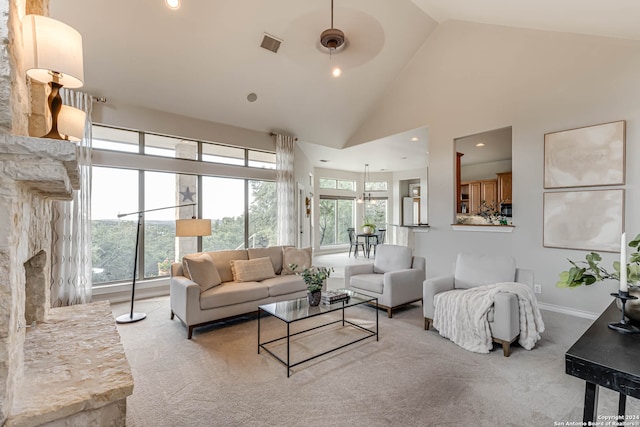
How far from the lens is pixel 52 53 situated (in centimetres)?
147

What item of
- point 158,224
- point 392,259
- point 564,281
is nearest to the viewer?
point 564,281

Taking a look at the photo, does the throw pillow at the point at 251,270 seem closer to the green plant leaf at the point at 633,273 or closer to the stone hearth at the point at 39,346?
the stone hearth at the point at 39,346

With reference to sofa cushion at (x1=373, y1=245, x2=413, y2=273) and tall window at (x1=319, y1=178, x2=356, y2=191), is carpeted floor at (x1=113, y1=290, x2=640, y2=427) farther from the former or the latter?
tall window at (x1=319, y1=178, x2=356, y2=191)

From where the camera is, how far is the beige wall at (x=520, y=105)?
140 inches

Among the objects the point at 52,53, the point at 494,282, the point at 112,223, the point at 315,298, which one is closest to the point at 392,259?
the point at 494,282

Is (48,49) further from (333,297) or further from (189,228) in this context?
(333,297)

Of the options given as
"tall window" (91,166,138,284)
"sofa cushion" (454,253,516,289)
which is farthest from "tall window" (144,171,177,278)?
"sofa cushion" (454,253,516,289)

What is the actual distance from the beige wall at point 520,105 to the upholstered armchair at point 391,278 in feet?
4.09

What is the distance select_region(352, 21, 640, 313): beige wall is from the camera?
3.56m

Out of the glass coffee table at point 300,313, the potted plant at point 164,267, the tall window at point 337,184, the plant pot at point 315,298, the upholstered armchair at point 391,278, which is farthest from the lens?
the tall window at point 337,184

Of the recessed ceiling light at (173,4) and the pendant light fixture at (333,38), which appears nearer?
the recessed ceiling light at (173,4)

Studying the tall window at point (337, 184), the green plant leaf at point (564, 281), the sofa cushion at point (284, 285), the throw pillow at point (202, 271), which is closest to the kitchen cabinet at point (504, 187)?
the tall window at point (337, 184)

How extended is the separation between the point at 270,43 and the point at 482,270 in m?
4.18

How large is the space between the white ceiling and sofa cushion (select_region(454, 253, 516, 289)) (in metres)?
2.62
